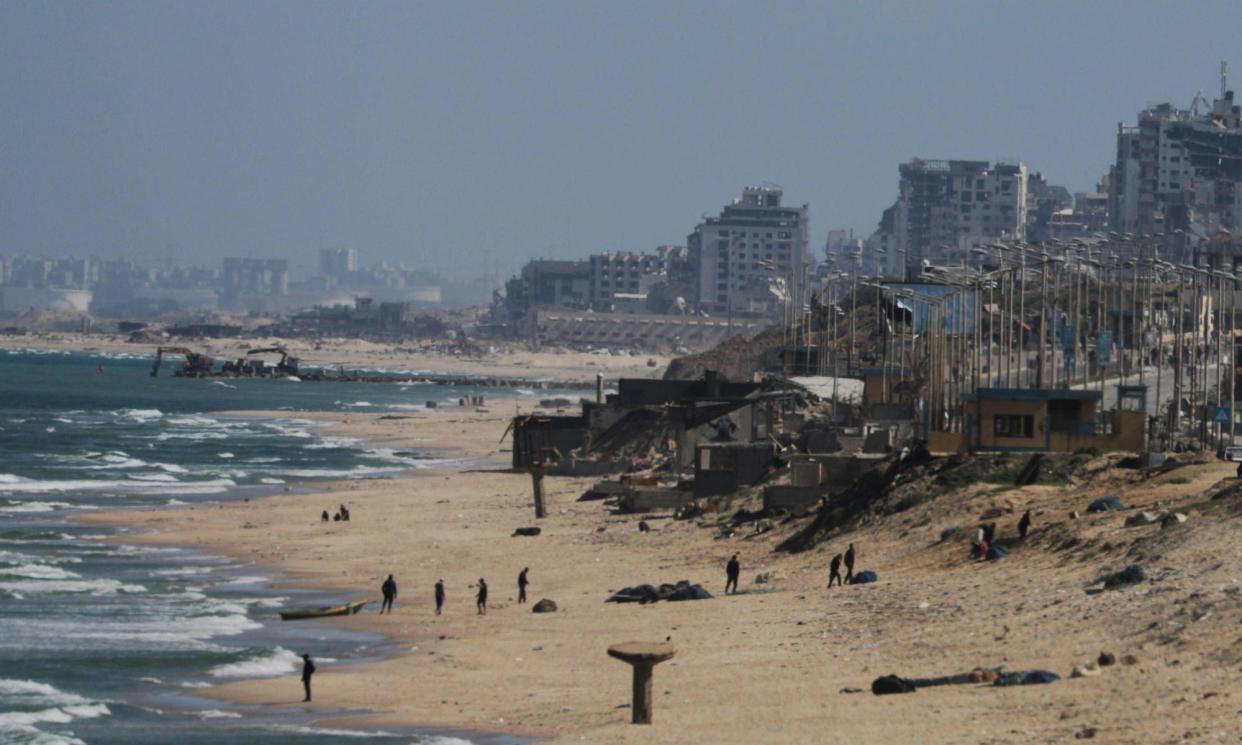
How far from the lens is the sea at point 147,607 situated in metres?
32.7

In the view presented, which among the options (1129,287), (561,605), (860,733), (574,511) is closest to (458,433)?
(1129,287)

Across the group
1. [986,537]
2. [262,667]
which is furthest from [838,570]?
[262,667]

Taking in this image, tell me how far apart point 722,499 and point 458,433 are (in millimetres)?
64567

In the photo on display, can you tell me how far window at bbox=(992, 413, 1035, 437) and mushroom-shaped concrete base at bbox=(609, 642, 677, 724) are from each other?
2408cm

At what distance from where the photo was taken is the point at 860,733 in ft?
90.5

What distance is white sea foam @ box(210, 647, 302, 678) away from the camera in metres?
36.9

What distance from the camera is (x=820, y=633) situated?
35.5m

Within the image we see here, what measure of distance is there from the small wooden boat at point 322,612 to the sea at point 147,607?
0.42m

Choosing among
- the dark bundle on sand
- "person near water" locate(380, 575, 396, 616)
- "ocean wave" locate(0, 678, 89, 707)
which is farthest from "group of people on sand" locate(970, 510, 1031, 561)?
"ocean wave" locate(0, 678, 89, 707)

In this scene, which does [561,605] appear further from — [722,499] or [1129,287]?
[1129,287]

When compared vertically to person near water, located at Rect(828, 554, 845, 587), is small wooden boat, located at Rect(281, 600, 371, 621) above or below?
below

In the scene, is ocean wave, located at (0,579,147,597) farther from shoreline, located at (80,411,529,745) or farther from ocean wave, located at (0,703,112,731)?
ocean wave, located at (0,703,112,731)

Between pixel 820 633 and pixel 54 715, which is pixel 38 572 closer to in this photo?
pixel 54 715

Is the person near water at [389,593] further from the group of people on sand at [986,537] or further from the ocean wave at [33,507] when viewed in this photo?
the ocean wave at [33,507]
